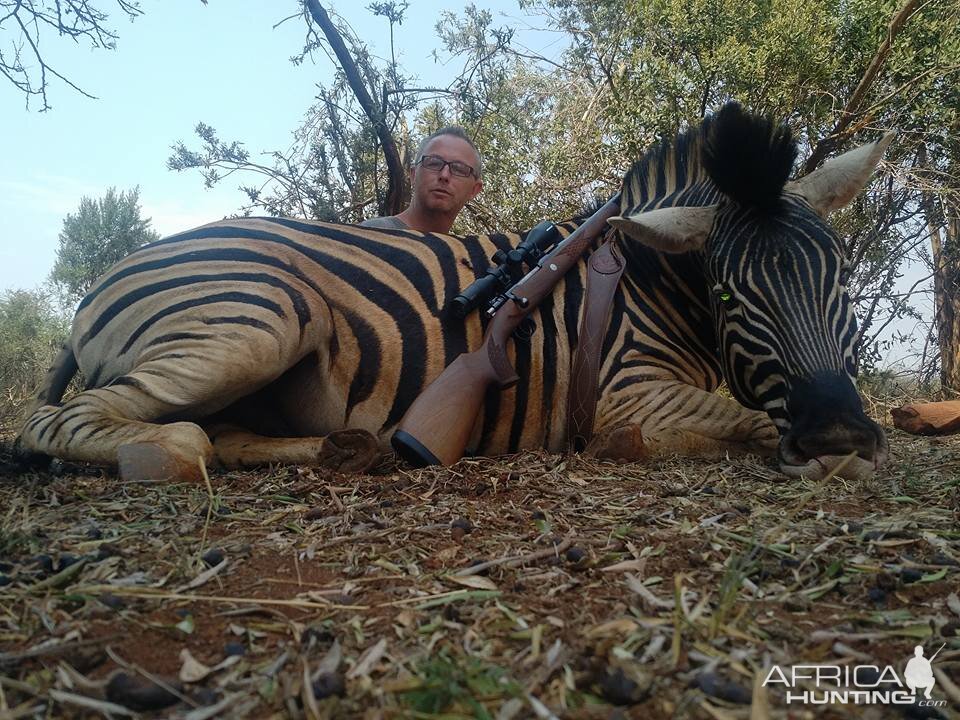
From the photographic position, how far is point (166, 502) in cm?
240

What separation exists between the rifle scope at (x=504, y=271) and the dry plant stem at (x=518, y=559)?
6.04ft

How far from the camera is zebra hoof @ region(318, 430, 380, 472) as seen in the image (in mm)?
3021

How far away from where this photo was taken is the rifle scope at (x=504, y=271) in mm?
3555

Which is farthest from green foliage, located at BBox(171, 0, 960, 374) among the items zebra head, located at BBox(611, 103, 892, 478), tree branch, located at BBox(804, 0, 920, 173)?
zebra head, located at BBox(611, 103, 892, 478)

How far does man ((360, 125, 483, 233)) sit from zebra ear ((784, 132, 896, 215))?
9.59 feet

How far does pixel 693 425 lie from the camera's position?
3.41m

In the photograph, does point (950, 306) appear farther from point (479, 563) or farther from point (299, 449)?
point (479, 563)

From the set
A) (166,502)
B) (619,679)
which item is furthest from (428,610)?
(166,502)

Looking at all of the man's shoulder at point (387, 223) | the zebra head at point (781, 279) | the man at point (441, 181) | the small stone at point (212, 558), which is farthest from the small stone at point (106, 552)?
the man's shoulder at point (387, 223)

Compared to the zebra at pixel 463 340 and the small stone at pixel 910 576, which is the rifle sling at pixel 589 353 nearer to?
the zebra at pixel 463 340

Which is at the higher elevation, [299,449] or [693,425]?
[693,425]

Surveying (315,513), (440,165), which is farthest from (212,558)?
(440,165)

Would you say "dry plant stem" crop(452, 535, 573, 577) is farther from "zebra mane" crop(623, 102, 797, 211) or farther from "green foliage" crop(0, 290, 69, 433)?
"green foliage" crop(0, 290, 69, 433)

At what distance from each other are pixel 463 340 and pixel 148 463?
163 centimetres
